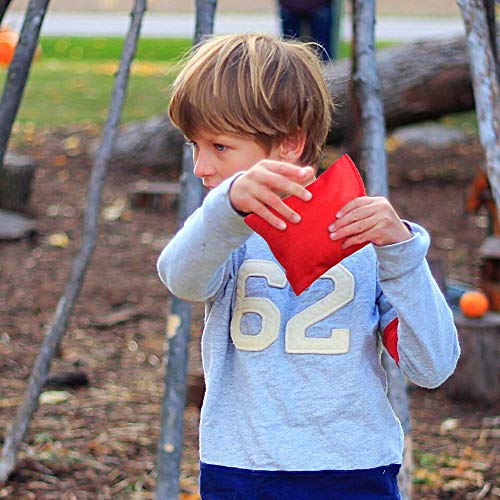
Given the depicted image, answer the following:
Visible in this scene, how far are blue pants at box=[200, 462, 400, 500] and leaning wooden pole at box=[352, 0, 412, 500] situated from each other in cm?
119

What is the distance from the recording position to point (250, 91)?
5.80ft

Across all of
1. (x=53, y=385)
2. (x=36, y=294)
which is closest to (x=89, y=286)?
(x=36, y=294)

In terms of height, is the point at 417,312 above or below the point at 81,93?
below

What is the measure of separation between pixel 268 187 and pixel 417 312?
38 centimetres

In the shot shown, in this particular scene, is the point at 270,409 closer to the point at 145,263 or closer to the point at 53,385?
the point at 53,385

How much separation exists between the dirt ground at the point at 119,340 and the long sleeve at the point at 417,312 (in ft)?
6.88

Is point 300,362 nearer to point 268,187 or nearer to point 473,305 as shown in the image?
point 268,187

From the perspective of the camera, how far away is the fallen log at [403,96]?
27.0 ft

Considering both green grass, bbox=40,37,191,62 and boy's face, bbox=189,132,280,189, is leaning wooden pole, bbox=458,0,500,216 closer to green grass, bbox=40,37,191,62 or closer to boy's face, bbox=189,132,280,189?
boy's face, bbox=189,132,280,189

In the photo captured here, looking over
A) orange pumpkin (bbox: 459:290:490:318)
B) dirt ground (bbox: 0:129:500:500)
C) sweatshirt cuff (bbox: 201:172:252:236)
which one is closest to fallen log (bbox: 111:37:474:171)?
dirt ground (bbox: 0:129:500:500)

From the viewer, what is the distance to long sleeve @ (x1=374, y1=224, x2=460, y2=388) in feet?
5.46

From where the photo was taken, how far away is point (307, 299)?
6.12ft

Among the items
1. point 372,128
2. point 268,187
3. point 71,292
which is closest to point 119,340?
point 71,292

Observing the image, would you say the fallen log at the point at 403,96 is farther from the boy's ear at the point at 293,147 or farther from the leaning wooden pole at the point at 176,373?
the boy's ear at the point at 293,147
